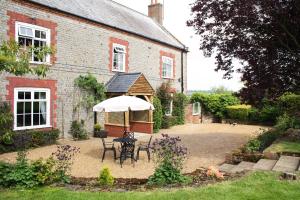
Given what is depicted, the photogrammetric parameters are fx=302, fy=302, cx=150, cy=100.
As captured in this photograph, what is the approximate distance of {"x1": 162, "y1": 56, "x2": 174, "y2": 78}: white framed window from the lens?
2515 cm

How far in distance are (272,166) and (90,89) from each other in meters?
11.8

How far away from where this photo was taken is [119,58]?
66.7 ft

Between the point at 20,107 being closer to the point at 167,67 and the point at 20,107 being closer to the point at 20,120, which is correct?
the point at 20,120

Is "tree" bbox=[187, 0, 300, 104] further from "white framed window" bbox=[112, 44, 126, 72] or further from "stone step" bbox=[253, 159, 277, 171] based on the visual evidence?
"white framed window" bbox=[112, 44, 126, 72]

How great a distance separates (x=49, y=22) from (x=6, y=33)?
255cm

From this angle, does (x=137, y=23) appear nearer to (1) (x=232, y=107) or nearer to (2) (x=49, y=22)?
(2) (x=49, y=22)

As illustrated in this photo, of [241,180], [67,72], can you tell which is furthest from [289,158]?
[67,72]

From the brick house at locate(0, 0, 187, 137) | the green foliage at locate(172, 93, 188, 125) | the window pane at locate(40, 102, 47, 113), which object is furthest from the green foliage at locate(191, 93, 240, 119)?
the window pane at locate(40, 102, 47, 113)

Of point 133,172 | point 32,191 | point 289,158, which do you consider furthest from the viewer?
point 133,172

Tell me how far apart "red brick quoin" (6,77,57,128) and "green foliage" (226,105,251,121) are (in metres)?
18.0

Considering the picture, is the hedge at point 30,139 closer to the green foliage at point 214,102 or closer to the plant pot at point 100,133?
the plant pot at point 100,133

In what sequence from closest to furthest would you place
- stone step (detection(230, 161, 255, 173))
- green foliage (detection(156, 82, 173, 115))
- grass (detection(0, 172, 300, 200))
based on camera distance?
grass (detection(0, 172, 300, 200))
stone step (detection(230, 161, 255, 173))
green foliage (detection(156, 82, 173, 115))

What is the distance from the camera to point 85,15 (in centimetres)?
1755

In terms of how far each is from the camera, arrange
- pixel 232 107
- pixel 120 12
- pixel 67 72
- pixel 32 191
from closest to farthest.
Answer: pixel 32 191 → pixel 67 72 → pixel 120 12 → pixel 232 107
